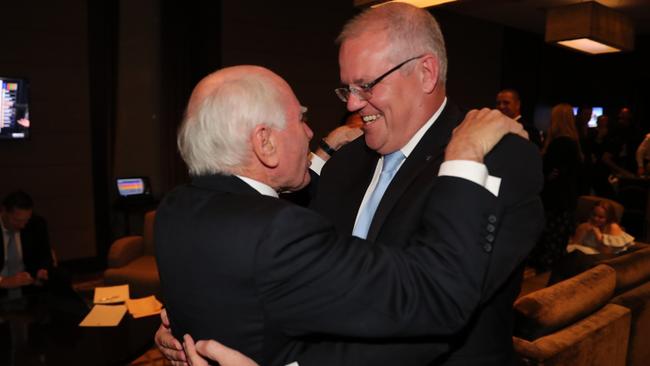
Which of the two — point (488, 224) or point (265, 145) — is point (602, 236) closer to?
point (488, 224)

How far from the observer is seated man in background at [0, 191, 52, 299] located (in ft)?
13.1

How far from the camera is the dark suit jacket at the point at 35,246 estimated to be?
4.12 meters

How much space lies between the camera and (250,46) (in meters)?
6.78

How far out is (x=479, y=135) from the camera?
1.08 meters

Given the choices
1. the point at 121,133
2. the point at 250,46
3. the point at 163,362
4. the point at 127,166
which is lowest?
the point at 163,362

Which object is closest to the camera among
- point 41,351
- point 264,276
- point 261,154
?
point 264,276

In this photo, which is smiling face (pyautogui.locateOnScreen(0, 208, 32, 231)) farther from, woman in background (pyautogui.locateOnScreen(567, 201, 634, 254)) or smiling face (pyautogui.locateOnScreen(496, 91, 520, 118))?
woman in background (pyautogui.locateOnScreen(567, 201, 634, 254))

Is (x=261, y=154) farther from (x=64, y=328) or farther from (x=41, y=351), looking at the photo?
(x=64, y=328)

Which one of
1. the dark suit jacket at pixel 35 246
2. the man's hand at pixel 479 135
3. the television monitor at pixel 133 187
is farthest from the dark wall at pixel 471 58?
the man's hand at pixel 479 135

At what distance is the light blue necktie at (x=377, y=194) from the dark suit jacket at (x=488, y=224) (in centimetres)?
5

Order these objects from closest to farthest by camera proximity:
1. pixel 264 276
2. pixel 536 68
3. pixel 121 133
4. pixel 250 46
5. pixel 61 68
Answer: pixel 264 276 → pixel 61 68 → pixel 121 133 → pixel 250 46 → pixel 536 68

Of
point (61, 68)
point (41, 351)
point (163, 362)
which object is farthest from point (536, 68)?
point (41, 351)

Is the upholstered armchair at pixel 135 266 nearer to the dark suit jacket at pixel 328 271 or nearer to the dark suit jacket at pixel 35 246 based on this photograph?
the dark suit jacket at pixel 35 246

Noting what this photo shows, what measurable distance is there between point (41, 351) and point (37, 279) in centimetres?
144
